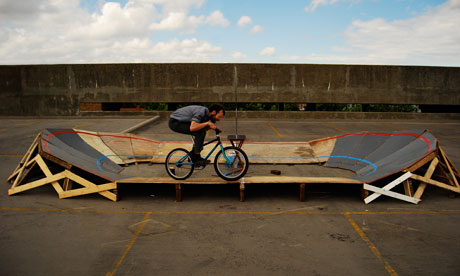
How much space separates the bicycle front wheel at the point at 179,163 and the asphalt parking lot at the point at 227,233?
1.71 feet

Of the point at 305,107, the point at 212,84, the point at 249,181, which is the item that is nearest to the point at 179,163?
the point at 249,181

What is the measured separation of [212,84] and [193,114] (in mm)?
14763

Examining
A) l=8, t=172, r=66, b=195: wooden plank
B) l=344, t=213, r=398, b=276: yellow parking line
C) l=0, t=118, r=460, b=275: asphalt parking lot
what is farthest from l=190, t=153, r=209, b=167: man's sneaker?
l=344, t=213, r=398, b=276: yellow parking line

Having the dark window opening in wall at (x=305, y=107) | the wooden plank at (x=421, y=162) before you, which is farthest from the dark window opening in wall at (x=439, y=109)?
the wooden plank at (x=421, y=162)

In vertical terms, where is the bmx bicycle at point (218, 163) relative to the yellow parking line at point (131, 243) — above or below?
above

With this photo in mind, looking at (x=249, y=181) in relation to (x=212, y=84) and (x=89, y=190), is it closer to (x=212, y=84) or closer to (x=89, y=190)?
(x=89, y=190)

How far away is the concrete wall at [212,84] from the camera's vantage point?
20.2 meters

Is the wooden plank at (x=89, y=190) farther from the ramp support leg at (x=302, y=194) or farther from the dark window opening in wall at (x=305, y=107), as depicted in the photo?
the dark window opening in wall at (x=305, y=107)

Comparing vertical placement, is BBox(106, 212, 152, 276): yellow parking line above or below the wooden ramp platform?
below

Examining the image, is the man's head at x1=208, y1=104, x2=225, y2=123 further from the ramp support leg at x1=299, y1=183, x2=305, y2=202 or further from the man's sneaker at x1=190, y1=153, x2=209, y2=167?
the ramp support leg at x1=299, y1=183, x2=305, y2=202

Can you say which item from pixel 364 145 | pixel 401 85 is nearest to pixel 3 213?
pixel 364 145

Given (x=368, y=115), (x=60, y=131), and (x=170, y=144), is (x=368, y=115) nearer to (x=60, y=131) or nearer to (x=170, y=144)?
(x=170, y=144)

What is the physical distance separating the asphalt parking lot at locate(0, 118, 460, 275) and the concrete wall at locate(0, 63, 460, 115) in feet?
46.5

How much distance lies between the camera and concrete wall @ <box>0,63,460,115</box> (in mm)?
20250
